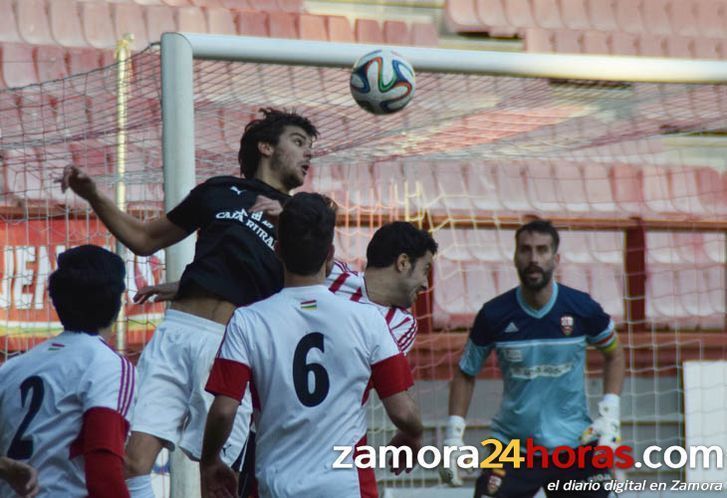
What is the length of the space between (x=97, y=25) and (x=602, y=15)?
5652 mm

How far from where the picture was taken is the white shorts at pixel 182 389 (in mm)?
4418

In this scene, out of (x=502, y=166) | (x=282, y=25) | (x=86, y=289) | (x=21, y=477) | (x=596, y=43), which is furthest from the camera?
(x=596, y=43)

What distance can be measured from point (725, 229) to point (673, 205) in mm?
1270

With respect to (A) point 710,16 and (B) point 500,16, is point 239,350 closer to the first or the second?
(B) point 500,16

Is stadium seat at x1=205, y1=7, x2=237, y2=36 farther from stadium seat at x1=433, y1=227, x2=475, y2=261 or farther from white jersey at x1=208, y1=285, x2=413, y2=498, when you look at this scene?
white jersey at x1=208, y1=285, x2=413, y2=498

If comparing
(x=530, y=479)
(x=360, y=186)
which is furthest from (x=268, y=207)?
(x=360, y=186)

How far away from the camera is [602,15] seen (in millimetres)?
13711

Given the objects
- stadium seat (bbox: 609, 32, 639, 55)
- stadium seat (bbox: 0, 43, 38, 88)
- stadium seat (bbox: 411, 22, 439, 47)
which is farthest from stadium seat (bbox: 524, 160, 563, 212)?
stadium seat (bbox: 0, 43, 38, 88)

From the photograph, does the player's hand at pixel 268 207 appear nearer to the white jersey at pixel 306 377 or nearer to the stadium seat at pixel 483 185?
the white jersey at pixel 306 377

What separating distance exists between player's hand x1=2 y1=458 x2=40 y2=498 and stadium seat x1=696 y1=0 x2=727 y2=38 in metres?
11.8

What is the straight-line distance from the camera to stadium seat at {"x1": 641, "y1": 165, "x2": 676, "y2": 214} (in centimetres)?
1124

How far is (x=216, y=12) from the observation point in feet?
38.3

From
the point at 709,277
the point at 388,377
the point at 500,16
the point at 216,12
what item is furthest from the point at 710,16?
the point at 388,377

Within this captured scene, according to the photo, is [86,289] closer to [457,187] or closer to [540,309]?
[540,309]
